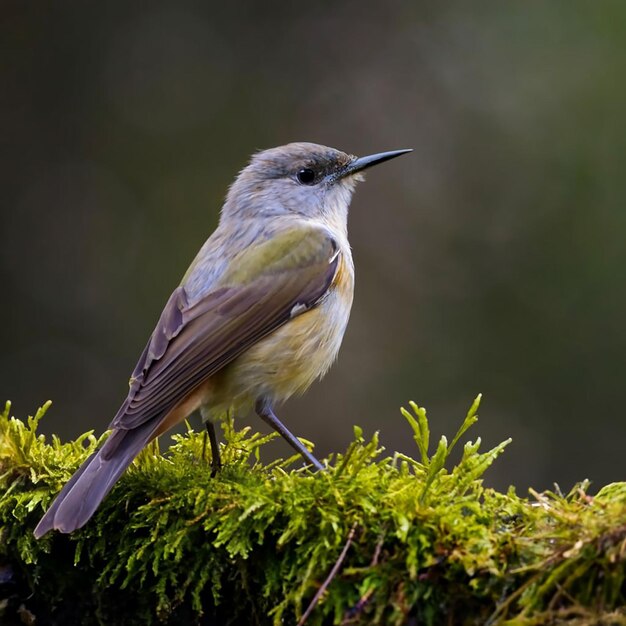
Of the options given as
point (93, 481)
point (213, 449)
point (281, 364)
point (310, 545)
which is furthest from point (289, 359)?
point (310, 545)

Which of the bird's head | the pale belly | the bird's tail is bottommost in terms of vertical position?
the bird's tail

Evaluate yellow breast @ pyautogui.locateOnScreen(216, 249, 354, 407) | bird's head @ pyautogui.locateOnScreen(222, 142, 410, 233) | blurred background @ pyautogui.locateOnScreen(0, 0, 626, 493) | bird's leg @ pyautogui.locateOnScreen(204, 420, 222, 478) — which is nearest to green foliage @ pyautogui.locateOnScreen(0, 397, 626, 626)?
bird's leg @ pyautogui.locateOnScreen(204, 420, 222, 478)

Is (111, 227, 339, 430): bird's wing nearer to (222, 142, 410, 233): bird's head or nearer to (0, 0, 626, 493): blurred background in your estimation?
(222, 142, 410, 233): bird's head

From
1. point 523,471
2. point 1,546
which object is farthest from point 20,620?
point 523,471

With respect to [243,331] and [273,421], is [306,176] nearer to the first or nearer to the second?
[243,331]

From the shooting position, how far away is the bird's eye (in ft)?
17.1

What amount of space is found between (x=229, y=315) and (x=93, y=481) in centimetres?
111

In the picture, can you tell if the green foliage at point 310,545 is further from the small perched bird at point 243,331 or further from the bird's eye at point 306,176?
the bird's eye at point 306,176

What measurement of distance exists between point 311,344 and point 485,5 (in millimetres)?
6686

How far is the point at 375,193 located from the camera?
9.95 m

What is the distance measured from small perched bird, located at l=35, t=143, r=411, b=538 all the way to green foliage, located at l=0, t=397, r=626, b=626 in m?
0.18

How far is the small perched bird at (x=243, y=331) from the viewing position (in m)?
3.62

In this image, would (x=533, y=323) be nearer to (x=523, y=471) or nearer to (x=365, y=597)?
(x=523, y=471)

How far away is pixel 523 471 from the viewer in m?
8.80
